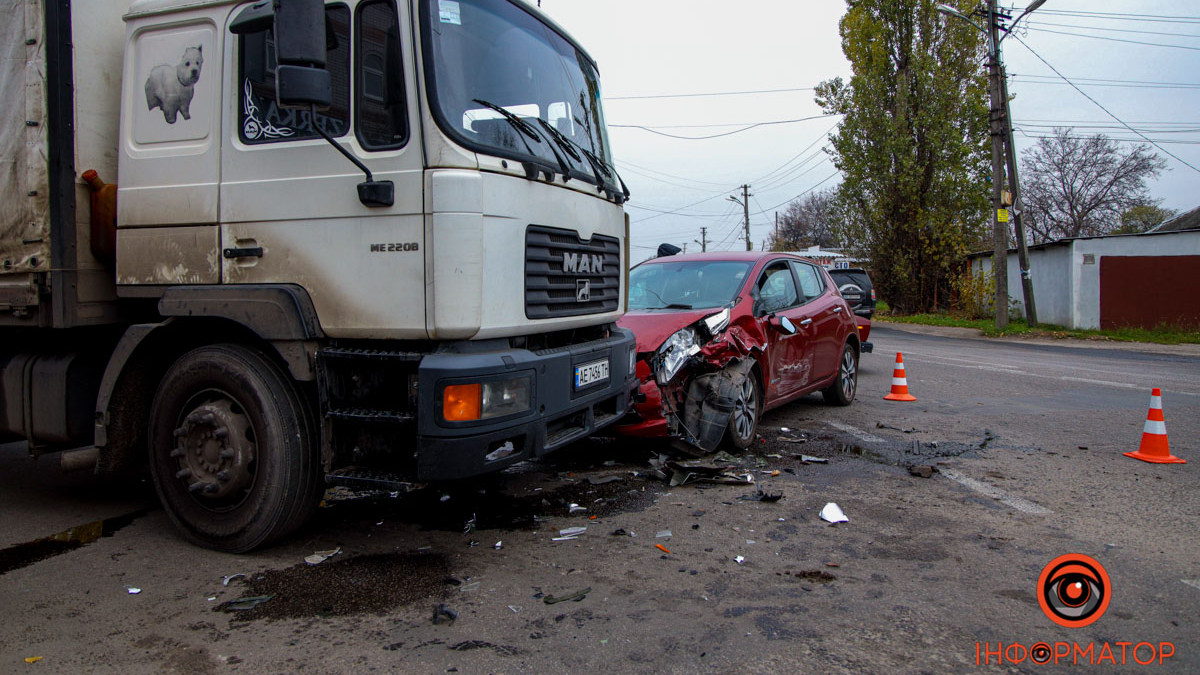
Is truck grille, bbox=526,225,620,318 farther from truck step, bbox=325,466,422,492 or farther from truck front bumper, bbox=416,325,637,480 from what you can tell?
truck step, bbox=325,466,422,492

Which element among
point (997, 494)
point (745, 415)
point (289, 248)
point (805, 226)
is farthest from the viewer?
point (805, 226)

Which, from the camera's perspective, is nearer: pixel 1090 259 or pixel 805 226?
pixel 1090 259

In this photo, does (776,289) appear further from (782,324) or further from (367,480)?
(367,480)

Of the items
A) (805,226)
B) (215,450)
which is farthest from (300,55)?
(805,226)

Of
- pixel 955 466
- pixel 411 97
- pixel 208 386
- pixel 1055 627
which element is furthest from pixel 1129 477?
pixel 208 386

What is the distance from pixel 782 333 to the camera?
6.60m

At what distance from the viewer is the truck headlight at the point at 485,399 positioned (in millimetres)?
3354

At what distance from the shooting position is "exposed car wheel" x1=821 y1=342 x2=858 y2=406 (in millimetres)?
8164

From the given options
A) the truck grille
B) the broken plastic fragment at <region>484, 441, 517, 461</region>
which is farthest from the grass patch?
the broken plastic fragment at <region>484, 441, 517, 461</region>

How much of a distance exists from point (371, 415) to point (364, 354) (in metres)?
0.29

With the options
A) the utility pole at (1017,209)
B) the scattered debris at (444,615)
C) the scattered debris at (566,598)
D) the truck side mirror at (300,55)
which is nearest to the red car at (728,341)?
the scattered debris at (566,598)

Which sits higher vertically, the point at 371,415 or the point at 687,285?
the point at 687,285

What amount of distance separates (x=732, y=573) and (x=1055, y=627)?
1317mm

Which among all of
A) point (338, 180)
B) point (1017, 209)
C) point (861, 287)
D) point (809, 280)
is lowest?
point (809, 280)
